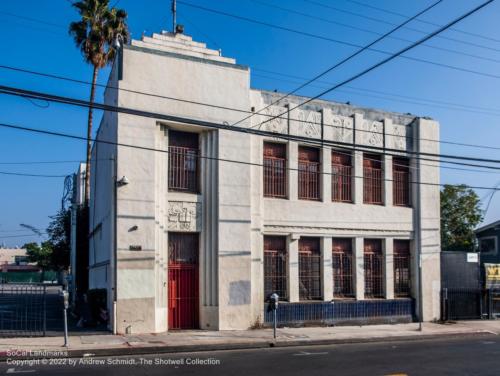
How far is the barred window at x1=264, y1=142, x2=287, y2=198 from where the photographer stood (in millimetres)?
20766

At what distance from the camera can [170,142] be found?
63.1 feet

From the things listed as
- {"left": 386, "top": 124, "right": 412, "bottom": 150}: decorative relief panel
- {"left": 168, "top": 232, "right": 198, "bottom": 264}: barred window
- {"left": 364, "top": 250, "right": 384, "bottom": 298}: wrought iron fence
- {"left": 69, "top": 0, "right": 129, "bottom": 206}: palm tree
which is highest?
{"left": 69, "top": 0, "right": 129, "bottom": 206}: palm tree

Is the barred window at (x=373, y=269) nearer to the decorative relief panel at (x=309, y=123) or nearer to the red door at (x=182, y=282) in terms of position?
the decorative relief panel at (x=309, y=123)

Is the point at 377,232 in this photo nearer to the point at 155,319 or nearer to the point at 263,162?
the point at 263,162

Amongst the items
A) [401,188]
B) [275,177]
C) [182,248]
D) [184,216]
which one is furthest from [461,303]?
[184,216]

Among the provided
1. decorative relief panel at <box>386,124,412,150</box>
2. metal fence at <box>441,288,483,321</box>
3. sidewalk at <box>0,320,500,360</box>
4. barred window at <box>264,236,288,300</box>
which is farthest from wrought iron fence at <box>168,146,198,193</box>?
metal fence at <box>441,288,483,321</box>

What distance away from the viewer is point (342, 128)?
22.4 metres

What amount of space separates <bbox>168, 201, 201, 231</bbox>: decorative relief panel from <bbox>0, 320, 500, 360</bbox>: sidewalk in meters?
3.26

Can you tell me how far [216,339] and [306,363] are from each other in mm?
4290

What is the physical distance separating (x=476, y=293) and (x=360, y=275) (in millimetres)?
5785

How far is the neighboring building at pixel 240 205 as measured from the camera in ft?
58.8

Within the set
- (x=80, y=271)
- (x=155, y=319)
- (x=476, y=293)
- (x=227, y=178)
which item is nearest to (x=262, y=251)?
(x=227, y=178)

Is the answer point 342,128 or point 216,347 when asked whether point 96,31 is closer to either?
point 342,128

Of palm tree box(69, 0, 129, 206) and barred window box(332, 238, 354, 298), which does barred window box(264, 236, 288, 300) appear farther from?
palm tree box(69, 0, 129, 206)
